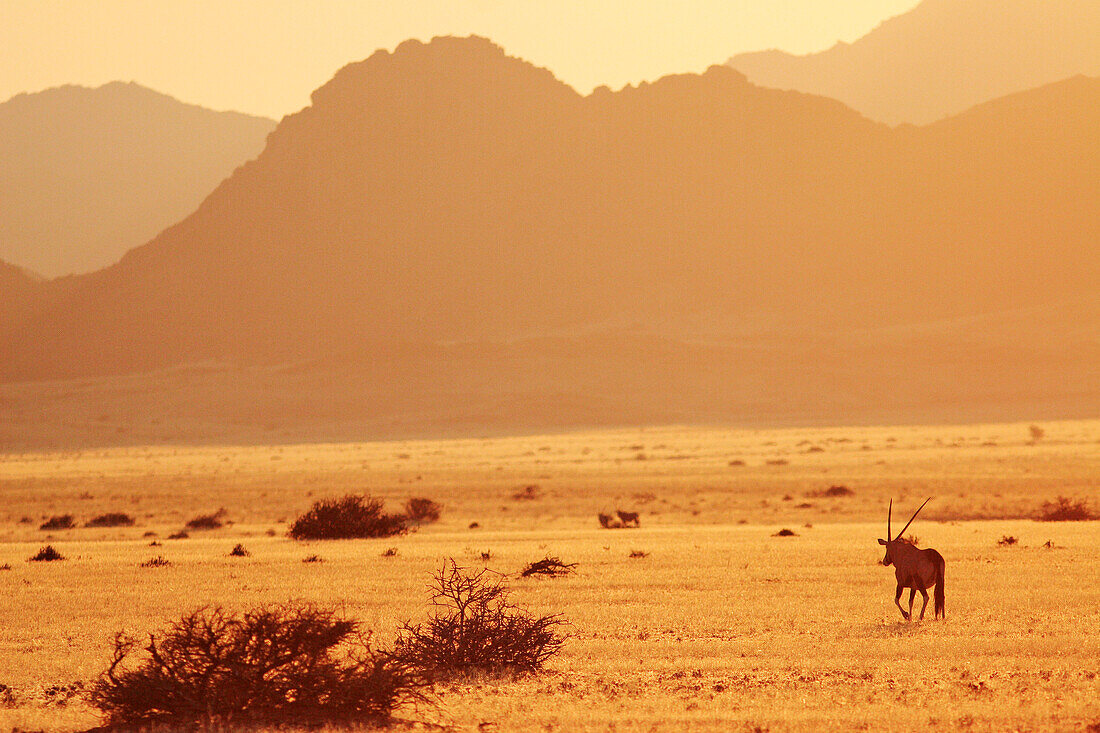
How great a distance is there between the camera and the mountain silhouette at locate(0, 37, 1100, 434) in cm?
12219

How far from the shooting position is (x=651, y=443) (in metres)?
72.8

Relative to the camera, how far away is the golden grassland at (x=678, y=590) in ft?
34.1

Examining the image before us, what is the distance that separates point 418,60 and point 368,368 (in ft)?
184

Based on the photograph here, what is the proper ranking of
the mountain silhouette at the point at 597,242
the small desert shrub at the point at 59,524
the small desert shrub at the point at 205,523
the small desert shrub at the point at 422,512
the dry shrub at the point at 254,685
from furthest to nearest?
the mountain silhouette at the point at 597,242
the small desert shrub at the point at 422,512
the small desert shrub at the point at 59,524
the small desert shrub at the point at 205,523
the dry shrub at the point at 254,685

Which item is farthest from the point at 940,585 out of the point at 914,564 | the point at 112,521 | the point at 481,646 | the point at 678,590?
the point at 112,521

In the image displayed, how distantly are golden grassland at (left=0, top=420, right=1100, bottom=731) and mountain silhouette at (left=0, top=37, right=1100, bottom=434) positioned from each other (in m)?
73.6

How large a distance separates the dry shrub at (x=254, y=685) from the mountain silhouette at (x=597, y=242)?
4053 inches

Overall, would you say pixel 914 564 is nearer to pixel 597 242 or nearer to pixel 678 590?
pixel 678 590

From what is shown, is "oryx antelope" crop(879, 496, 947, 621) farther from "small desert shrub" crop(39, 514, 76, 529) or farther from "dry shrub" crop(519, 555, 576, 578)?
"small desert shrub" crop(39, 514, 76, 529)

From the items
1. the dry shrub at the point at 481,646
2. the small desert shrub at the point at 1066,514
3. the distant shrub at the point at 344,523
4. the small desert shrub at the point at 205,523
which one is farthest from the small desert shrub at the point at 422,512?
the dry shrub at the point at 481,646

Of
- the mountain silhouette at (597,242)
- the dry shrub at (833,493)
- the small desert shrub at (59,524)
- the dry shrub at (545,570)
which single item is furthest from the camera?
the mountain silhouette at (597,242)

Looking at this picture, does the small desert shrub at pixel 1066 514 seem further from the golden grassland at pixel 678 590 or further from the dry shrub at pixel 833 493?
the dry shrub at pixel 833 493

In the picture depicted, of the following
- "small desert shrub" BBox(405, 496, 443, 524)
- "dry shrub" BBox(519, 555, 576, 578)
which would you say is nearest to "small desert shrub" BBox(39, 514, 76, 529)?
"small desert shrub" BBox(405, 496, 443, 524)

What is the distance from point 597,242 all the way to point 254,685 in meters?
129
